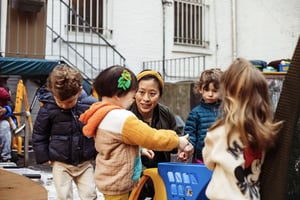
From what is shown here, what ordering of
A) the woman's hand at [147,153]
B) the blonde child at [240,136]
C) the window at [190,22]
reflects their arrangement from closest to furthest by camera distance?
the blonde child at [240,136], the woman's hand at [147,153], the window at [190,22]

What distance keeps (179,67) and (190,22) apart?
4.50 ft

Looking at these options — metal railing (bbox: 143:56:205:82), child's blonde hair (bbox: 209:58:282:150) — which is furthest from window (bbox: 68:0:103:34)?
child's blonde hair (bbox: 209:58:282:150)

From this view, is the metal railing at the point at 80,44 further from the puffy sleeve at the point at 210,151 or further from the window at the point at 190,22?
the puffy sleeve at the point at 210,151

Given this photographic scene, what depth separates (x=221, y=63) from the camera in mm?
12633

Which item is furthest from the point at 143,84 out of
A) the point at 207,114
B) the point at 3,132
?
the point at 3,132

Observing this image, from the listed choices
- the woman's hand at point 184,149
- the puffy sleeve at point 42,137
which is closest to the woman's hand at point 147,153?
the woman's hand at point 184,149

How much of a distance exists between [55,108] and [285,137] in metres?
2.33

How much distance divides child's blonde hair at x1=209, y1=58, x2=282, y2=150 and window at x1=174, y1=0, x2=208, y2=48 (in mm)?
10235

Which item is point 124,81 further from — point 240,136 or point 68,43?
point 68,43

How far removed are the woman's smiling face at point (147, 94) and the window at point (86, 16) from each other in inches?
279

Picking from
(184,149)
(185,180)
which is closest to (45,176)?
(184,149)

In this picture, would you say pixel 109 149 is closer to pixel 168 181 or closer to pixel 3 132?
pixel 168 181

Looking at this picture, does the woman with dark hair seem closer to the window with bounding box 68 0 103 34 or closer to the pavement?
the pavement

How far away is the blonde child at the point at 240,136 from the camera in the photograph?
162cm
